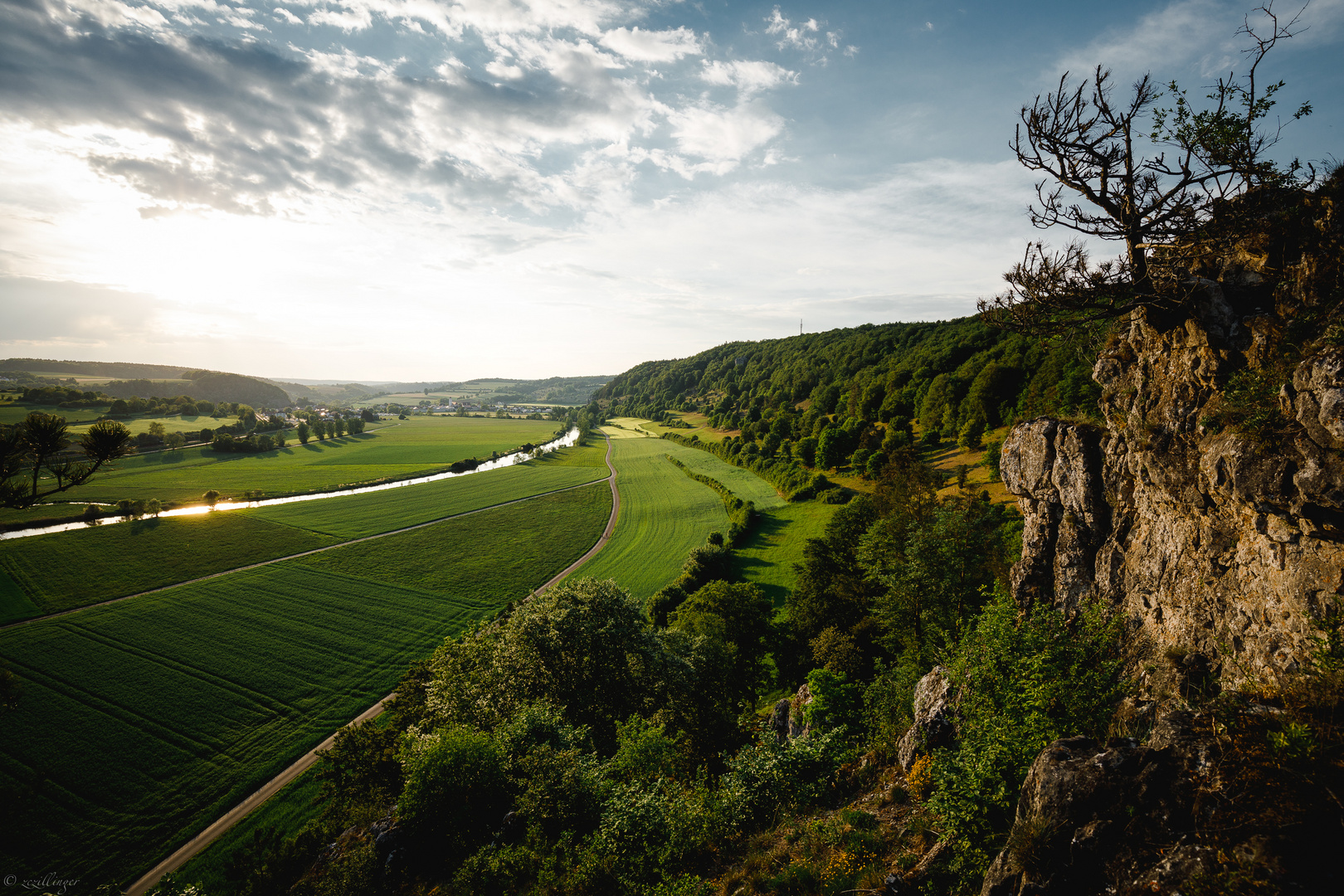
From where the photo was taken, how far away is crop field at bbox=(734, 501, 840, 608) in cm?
4100

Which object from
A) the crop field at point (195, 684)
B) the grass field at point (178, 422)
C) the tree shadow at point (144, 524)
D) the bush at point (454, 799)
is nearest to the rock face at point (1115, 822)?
the bush at point (454, 799)

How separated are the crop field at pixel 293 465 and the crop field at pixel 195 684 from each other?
45332 mm

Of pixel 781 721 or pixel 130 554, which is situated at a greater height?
pixel 781 721

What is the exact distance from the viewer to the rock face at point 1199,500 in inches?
299

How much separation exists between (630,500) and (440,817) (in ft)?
187

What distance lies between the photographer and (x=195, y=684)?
29562 millimetres

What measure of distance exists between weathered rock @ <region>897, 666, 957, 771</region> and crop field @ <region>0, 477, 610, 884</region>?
3038cm

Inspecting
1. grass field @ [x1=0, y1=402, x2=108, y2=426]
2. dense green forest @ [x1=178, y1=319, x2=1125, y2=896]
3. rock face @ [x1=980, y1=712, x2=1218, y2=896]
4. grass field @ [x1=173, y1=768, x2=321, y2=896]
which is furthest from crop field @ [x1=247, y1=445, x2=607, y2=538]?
rock face @ [x1=980, y1=712, x2=1218, y2=896]

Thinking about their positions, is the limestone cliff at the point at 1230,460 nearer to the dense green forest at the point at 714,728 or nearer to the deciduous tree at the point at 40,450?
the dense green forest at the point at 714,728

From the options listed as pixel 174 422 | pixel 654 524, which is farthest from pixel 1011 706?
pixel 174 422

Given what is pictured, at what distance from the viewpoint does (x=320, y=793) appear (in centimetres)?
2223

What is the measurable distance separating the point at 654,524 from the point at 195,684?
42.1m

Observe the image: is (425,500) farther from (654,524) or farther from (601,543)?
(654,524)

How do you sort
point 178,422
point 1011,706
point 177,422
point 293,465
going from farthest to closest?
point 178,422 < point 177,422 < point 293,465 < point 1011,706
